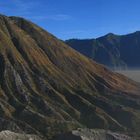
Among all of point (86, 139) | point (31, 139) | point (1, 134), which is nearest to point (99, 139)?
point (86, 139)

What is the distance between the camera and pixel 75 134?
190875mm

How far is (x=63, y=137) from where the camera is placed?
19362 centimetres

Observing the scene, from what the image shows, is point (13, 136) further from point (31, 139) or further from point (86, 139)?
point (86, 139)

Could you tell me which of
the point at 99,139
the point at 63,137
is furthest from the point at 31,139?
the point at 99,139

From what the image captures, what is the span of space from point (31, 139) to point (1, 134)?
16048 millimetres

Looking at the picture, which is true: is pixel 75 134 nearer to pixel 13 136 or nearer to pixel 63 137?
pixel 63 137

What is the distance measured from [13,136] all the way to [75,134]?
21.8m

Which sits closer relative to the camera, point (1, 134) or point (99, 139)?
point (1, 134)

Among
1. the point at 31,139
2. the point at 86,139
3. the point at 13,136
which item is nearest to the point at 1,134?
the point at 13,136

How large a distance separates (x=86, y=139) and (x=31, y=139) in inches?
762

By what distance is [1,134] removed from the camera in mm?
181125

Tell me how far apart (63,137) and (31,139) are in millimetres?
11167

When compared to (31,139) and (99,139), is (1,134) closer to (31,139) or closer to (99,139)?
(31,139)

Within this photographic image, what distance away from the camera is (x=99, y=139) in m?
199
